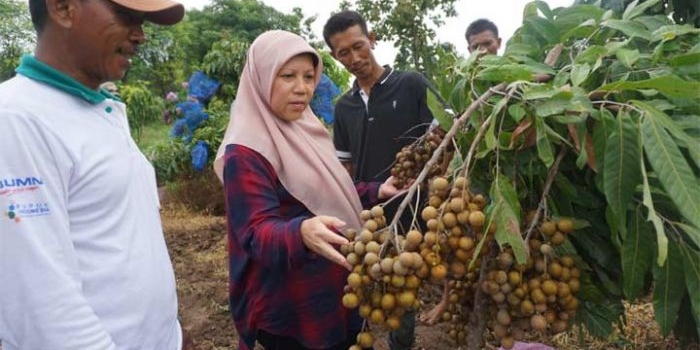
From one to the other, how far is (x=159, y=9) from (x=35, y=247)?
22.3 inches

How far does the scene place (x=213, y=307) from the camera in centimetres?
415

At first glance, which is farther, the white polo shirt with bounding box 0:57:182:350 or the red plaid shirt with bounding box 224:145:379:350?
the red plaid shirt with bounding box 224:145:379:350

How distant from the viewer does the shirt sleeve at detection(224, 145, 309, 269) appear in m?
1.37

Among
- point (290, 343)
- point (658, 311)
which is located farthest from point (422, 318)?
point (658, 311)

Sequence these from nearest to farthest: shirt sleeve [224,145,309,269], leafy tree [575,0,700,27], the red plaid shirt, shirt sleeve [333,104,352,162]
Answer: shirt sleeve [224,145,309,269] < the red plaid shirt < leafy tree [575,0,700,27] < shirt sleeve [333,104,352,162]

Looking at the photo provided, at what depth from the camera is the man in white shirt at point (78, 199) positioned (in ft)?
3.29

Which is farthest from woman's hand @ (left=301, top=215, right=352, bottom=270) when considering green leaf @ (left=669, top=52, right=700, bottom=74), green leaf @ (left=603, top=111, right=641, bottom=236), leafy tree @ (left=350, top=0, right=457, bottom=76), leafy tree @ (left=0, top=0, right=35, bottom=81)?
leafy tree @ (left=0, top=0, right=35, bottom=81)

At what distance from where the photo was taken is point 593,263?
4.13 feet

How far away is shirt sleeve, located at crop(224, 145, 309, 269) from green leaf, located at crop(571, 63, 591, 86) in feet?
2.26

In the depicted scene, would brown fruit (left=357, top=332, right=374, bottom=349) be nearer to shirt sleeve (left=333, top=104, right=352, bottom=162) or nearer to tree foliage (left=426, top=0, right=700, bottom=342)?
tree foliage (left=426, top=0, right=700, bottom=342)

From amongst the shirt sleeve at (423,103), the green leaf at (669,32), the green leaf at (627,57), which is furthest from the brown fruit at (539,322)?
the shirt sleeve at (423,103)

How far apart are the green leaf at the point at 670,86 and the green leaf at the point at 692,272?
0.96 ft

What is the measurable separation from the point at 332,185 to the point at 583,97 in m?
0.82

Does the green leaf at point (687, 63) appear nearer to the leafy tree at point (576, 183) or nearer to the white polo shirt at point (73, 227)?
the leafy tree at point (576, 183)
